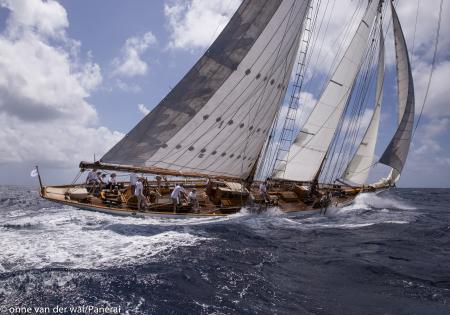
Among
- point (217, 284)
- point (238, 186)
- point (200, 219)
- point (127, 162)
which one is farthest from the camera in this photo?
point (238, 186)

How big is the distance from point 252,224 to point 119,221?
22.6 ft

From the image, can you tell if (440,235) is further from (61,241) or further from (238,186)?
(61,241)

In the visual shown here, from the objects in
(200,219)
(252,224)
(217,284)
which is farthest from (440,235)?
(217,284)


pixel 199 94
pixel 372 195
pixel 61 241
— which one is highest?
pixel 199 94

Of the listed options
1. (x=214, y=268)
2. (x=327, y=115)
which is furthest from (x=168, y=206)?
(x=327, y=115)

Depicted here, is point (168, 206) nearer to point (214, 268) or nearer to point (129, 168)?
point (129, 168)

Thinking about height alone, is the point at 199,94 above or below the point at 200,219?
above

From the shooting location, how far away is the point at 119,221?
56.8 ft

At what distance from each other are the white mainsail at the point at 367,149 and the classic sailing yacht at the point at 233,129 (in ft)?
15.6

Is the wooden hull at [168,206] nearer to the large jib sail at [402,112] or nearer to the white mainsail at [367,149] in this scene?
the white mainsail at [367,149]

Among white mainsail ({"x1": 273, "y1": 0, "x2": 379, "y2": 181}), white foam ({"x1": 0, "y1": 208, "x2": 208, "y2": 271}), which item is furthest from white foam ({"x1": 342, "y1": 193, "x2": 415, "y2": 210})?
white foam ({"x1": 0, "y1": 208, "x2": 208, "y2": 271})

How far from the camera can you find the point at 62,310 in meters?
6.74

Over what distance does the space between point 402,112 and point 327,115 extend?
7454 mm

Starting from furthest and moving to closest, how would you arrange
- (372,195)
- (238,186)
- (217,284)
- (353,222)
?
(372,195) → (238,186) → (353,222) → (217,284)
